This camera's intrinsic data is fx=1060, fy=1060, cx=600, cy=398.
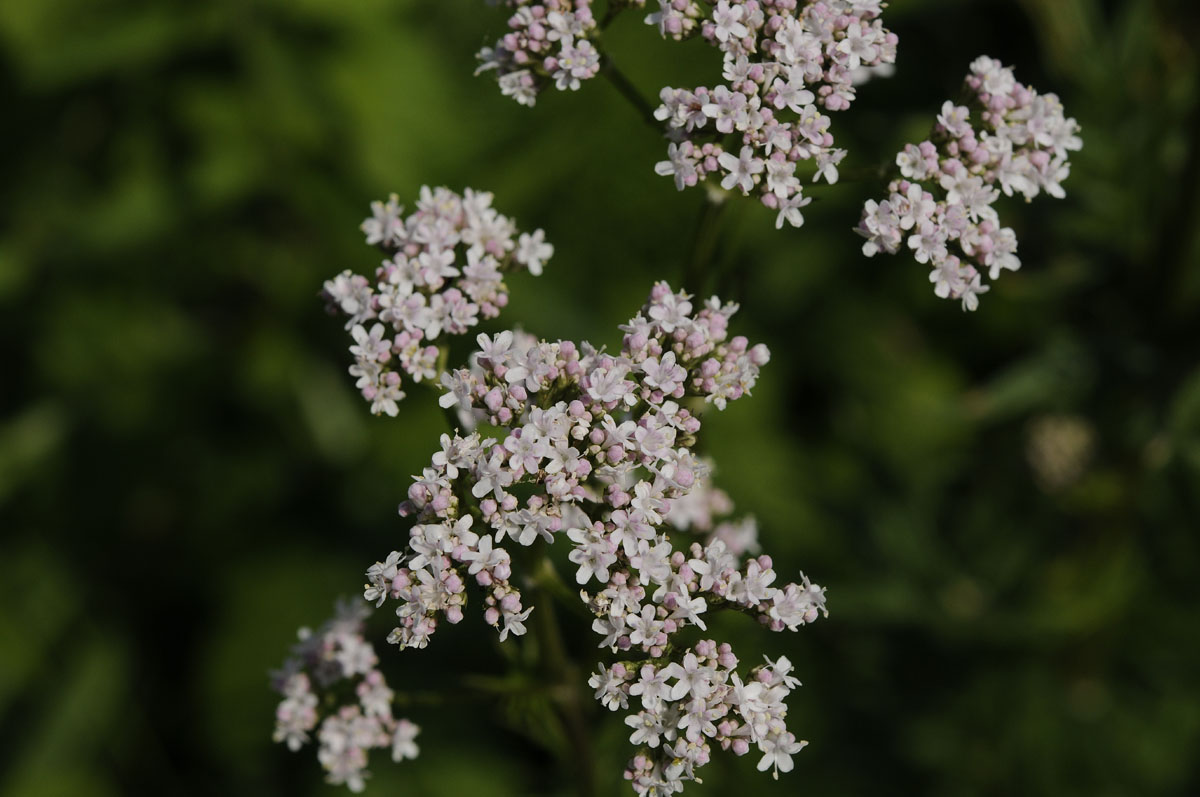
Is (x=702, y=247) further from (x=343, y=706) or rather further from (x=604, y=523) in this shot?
(x=343, y=706)

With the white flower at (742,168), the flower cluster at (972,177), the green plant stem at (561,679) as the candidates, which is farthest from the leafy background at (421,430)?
the white flower at (742,168)


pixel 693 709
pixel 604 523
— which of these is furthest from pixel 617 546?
pixel 693 709

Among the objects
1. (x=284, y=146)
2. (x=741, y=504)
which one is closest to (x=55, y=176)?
(x=284, y=146)

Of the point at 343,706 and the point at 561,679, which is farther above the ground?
the point at 561,679

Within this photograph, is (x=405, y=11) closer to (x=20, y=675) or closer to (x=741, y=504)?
(x=741, y=504)

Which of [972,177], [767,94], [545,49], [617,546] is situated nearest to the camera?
[617,546]

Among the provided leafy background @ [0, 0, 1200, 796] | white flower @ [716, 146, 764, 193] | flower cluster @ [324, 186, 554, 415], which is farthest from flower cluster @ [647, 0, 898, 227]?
leafy background @ [0, 0, 1200, 796]

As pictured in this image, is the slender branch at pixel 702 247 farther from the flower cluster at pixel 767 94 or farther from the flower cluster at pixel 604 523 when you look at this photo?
the flower cluster at pixel 604 523

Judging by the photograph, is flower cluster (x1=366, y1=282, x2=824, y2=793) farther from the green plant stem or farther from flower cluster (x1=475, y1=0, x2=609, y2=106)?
flower cluster (x1=475, y1=0, x2=609, y2=106)
